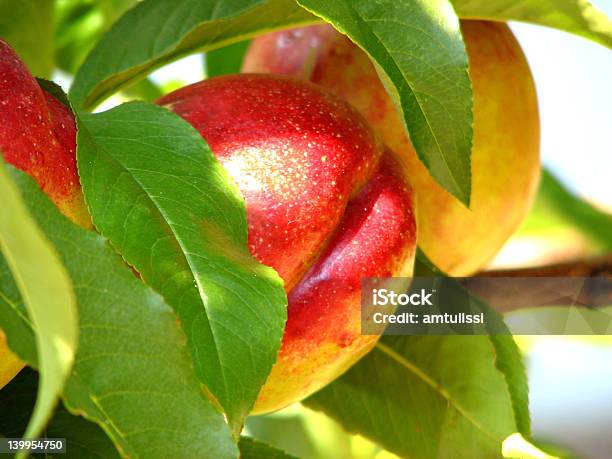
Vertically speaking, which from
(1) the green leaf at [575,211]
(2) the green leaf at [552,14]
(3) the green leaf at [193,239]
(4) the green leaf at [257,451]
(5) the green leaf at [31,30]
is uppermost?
(2) the green leaf at [552,14]

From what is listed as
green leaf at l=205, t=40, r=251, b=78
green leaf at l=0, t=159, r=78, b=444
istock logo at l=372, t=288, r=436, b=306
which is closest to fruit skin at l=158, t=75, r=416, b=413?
istock logo at l=372, t=288, r=436, b=306

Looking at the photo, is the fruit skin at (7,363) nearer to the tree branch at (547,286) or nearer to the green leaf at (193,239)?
the green leaf at (193,239)

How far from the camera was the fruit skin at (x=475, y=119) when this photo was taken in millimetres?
700

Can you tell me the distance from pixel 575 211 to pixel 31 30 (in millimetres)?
557

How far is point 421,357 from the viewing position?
26.5 inches

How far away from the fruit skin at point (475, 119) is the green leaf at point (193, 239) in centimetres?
23

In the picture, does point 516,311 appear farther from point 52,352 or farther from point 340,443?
point 52,352

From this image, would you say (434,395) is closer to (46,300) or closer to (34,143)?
(34,143)

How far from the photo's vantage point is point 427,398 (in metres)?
0.67

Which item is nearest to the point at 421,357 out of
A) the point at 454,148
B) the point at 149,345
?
the point at 454,148

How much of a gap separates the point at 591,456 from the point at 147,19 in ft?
1.38

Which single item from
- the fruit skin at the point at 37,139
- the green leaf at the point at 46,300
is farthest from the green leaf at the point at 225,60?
the green leaf at the point at 46,300

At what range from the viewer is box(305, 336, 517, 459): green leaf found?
2.08 ft

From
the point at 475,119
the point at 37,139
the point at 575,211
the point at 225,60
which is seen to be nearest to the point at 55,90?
the point at 37,139
